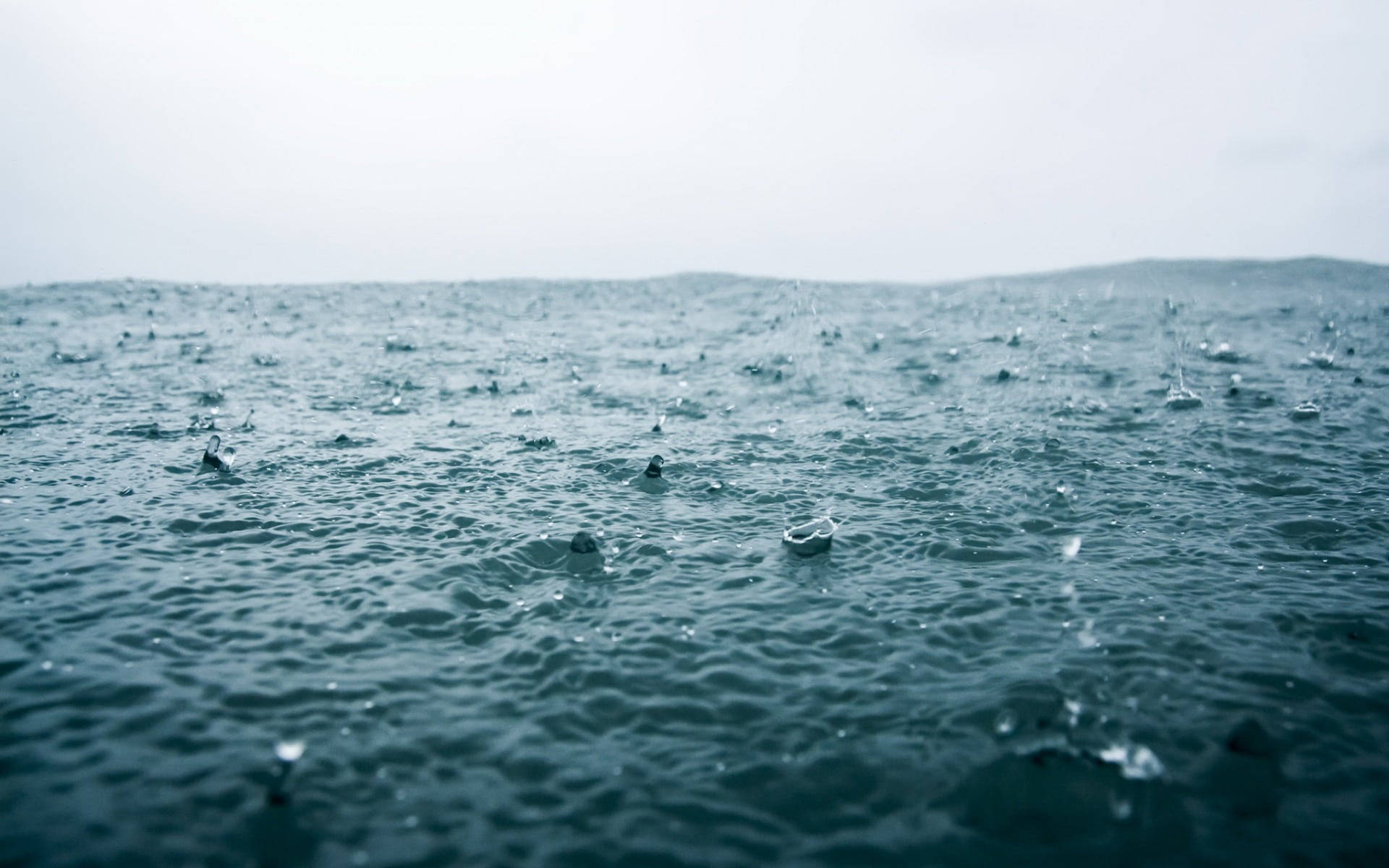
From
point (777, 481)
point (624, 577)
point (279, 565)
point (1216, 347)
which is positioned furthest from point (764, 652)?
point (1216, 347)

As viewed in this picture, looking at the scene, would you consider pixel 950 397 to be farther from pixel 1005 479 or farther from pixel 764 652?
pixel 764 652

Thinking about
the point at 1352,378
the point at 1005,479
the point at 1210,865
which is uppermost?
the point at 1352,378

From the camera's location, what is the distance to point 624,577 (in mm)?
11047

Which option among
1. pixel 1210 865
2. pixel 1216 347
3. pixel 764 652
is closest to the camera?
pixel 1210 865

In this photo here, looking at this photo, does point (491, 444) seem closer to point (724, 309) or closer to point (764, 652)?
point (764, 652)

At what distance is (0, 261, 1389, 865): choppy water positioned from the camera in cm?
635

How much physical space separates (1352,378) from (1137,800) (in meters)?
23.3

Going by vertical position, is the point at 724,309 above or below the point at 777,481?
above

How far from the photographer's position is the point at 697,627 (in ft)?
31.8

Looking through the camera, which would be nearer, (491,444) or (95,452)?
(95,452)

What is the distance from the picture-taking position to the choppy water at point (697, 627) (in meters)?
6.35

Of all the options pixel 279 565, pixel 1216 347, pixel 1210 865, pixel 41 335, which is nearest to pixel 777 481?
pixel 279 565

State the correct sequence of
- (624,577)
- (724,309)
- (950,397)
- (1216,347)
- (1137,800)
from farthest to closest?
1. (724,309)
2. (1216,347)
3. (950,397)
4. (624,577)
5. (1137,800)

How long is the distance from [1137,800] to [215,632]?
33.9 ft
